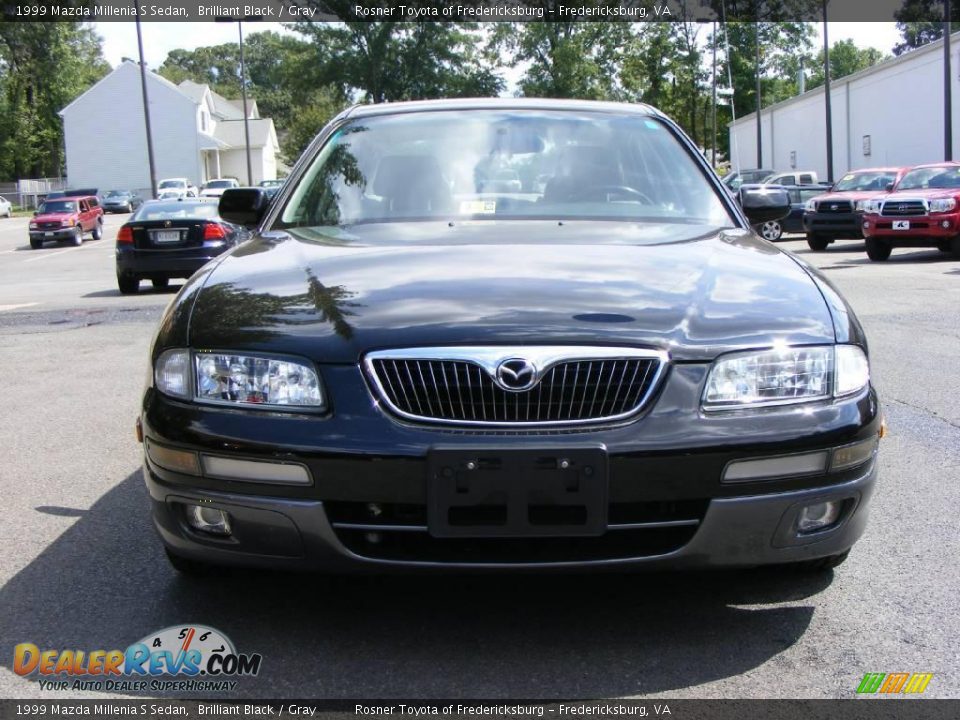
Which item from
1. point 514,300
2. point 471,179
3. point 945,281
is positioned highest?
point 471,179

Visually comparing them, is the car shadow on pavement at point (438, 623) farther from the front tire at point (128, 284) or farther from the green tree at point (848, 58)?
the green tree at point (848, 58)

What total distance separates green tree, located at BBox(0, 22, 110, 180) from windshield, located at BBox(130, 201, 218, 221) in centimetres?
6887

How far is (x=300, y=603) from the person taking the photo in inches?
136

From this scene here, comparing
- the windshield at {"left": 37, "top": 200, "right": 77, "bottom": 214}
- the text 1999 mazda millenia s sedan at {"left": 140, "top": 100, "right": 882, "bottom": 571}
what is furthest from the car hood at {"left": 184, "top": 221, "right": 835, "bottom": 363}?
the windshield at {"left": 37, "top": 200, "right": 77, "bottom": 214}

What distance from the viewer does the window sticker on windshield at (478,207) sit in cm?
417

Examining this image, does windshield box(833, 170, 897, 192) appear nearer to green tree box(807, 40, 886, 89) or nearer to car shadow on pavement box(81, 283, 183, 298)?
car shadow on pavement box(81, 283, 183, 298)

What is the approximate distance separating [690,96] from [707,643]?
70.7 m

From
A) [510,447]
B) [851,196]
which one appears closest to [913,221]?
[851,196]

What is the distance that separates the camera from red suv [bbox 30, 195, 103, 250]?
3522 centimetres

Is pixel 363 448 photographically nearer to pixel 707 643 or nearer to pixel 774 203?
pixel 707 643

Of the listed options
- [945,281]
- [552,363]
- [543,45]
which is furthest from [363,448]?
[543,45]

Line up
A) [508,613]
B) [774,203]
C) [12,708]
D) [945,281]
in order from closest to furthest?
1. [12,708]
2. [508,613]
3. [774,203]
4. [945,281]

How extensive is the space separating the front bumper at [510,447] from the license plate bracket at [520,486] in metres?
0.03

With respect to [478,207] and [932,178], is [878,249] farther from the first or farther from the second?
[478,207]
